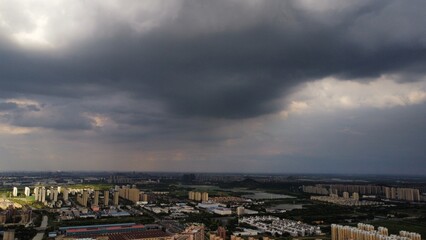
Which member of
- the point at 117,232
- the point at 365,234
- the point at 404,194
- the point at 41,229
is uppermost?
the point at 365,234

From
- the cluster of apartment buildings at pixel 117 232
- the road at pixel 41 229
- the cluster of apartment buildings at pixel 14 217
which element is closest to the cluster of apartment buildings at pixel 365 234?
the cluster of apartment buildings at pixel 117 232

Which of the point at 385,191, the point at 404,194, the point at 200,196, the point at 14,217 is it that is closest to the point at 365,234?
the point at 14,217

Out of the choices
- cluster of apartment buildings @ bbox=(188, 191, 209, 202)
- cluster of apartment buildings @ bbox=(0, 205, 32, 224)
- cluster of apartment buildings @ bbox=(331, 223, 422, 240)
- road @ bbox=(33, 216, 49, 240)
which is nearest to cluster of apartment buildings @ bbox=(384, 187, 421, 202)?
cluster of apartment buildings @ bbox=(188, 191, 209, 202)

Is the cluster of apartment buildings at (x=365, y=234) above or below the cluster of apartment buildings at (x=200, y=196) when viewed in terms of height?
above

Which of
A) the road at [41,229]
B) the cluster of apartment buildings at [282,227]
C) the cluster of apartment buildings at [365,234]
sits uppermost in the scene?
the cluster of apartment buildings at [365,234]

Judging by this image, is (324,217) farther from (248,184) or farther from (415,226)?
(248,184)

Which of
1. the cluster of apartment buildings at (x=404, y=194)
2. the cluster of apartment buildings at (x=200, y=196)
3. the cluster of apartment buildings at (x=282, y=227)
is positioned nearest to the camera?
the cluster of apartment buildings at (x=282, y=227)

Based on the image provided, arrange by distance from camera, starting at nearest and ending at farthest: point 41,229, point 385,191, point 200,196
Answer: point 41,229, point 200,196, point 385,191

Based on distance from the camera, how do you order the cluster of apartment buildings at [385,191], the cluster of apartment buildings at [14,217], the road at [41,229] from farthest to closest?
Answer: 1. the cluster of apartment buildings at [385,191]
2. the cluster of apartment buildings at [14,217]
3. the road at [41,229]

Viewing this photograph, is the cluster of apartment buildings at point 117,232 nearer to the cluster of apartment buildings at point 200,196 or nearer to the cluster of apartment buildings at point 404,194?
the cluster of apartment buildings at point 200,196

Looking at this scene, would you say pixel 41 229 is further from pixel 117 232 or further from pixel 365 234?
pixel 365 234

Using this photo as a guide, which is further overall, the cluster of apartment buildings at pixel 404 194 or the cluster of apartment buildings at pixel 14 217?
the cluster of apartment buildings at pixel 404 194
